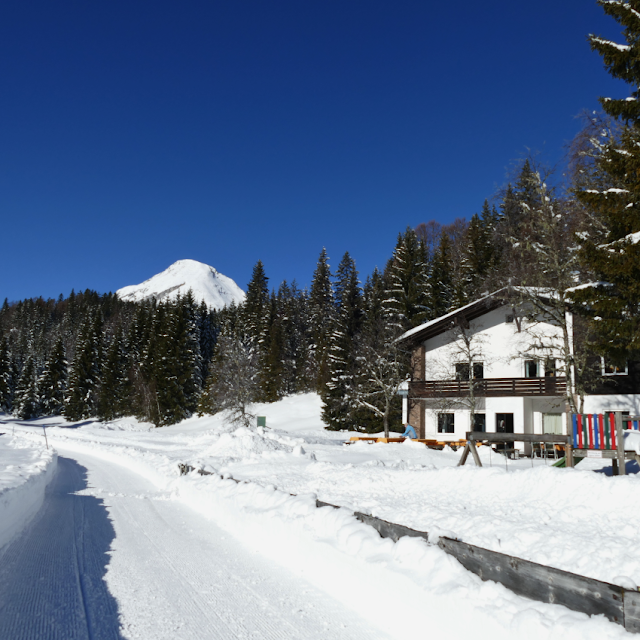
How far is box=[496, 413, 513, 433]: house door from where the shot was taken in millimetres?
29219

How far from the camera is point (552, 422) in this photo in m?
28.4

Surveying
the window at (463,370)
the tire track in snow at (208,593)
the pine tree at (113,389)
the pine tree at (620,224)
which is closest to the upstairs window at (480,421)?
the window at (463,370)

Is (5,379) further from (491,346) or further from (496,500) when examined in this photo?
(496,500)

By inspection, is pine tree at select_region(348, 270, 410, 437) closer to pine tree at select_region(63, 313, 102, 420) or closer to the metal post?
the metal post

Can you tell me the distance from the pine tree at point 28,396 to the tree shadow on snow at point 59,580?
6705 centimetres

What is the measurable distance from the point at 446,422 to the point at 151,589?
28570 mm

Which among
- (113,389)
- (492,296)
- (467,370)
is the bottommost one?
(113,389)

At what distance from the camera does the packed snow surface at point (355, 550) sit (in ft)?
13.7

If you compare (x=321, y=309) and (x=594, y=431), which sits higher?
(x=321, y=309)

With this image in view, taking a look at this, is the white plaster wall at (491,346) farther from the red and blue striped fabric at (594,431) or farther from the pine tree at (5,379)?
A: the pine tree at (5,379)

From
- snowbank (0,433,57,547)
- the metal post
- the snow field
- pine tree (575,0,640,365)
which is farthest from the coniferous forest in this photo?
snowbank (0,433,57,547)

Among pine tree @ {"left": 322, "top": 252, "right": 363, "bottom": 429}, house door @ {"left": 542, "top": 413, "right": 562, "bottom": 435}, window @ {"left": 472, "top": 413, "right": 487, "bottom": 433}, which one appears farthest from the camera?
pine tree @ {"left": 322, "top": 252, "right": 363, "bottom": 429}

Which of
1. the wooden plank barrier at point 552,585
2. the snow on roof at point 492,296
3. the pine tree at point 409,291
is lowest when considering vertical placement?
the wooden plank barrier at point 552,585

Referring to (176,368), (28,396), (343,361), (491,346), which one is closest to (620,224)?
(491,346)
